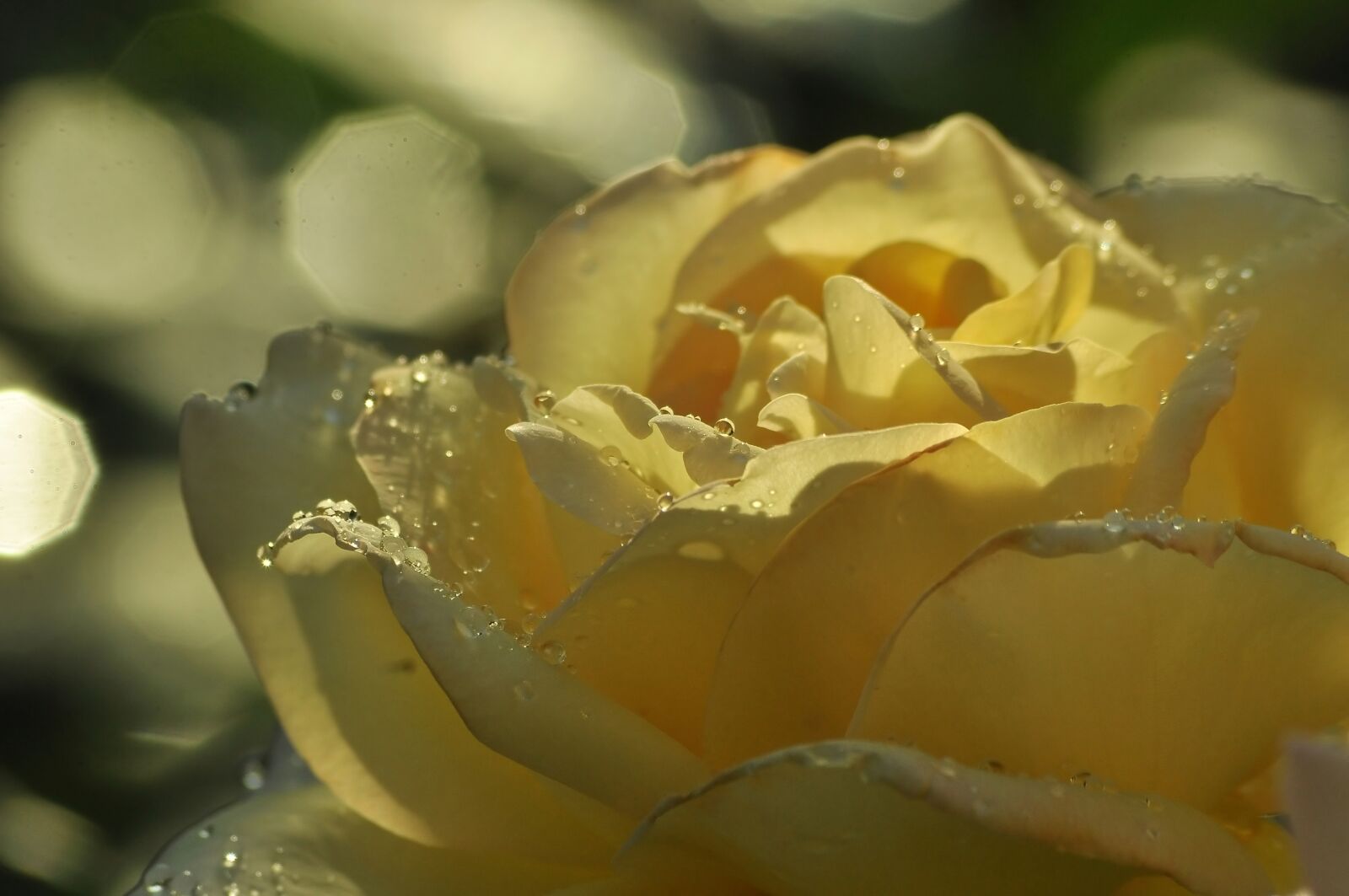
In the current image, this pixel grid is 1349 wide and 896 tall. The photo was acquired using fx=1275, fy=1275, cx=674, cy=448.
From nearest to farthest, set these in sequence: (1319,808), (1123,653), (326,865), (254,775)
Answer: (1319,808), (1123,653), (326,865), (254,775)

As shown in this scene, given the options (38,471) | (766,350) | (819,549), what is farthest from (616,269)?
(38,471)

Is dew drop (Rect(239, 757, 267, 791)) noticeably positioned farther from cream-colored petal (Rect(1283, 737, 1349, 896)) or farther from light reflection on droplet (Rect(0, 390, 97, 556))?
cream-colored petal (Rect(1283, 737, 1349, 896))

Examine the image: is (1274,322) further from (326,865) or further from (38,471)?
(38,471)

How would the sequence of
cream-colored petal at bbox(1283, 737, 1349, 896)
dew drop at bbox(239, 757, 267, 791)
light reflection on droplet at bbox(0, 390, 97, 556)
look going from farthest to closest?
1. light reflection on droplet at bbox(0, 390, 97, 556)
2. dew drop at bbox(239, 757, 267, 791)
3. cream-colored petal at bbox(1283, 737, 1349, 896)

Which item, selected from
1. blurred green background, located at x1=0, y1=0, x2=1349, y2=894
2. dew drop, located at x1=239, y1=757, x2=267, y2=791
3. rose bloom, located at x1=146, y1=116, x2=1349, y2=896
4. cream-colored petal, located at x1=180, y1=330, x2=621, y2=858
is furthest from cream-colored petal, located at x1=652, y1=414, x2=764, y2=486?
blurred green background, located at x1=0, y1=0, x2=1349, y2=894

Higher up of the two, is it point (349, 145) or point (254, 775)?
point (349, 145)

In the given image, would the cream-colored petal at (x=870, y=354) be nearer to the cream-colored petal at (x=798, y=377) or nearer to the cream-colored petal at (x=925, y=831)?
the cream-colored petal at (x=798, y=377)
